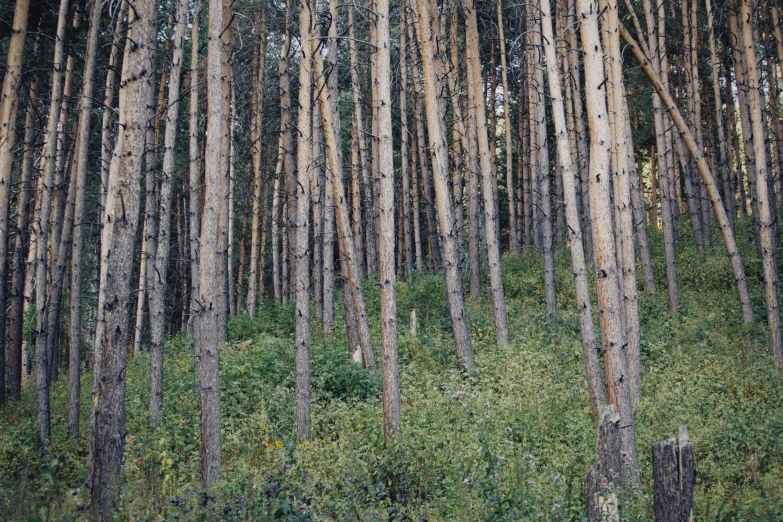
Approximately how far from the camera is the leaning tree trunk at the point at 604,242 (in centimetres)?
781

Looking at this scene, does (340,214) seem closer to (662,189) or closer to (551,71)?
(551,71)

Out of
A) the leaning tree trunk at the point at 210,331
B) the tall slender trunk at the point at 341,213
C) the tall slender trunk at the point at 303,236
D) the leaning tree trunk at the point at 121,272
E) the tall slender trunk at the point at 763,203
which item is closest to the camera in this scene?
the leaning tree trunk at the point at 121,272

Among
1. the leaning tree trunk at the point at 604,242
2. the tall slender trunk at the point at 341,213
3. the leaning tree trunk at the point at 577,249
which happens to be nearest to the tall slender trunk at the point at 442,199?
the tall slender trunk at the point at 341,213

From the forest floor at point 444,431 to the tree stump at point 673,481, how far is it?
9.3 inches

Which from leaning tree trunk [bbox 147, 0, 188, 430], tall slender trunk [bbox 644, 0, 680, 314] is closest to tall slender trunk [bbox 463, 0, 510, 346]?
tall slender trunk [bbox 644, 0, 680, 314]

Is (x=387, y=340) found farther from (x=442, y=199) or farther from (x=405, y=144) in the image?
(x=405, y=144)

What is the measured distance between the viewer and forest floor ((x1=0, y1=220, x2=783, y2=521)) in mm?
6051

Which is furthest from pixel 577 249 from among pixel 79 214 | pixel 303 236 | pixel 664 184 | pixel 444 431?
pixel 664 184

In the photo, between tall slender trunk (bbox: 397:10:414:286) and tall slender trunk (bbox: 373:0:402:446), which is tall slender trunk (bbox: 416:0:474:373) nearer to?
tall slender trunk (bbox: 373:0:402:446)

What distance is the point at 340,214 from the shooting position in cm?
1262

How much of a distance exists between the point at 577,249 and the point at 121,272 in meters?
6.95

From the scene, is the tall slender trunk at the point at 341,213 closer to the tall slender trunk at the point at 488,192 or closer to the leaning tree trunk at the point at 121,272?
the tall slender trunk at the point at 488,192

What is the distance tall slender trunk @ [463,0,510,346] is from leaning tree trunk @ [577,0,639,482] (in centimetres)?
540

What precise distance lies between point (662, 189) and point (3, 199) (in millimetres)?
16388
